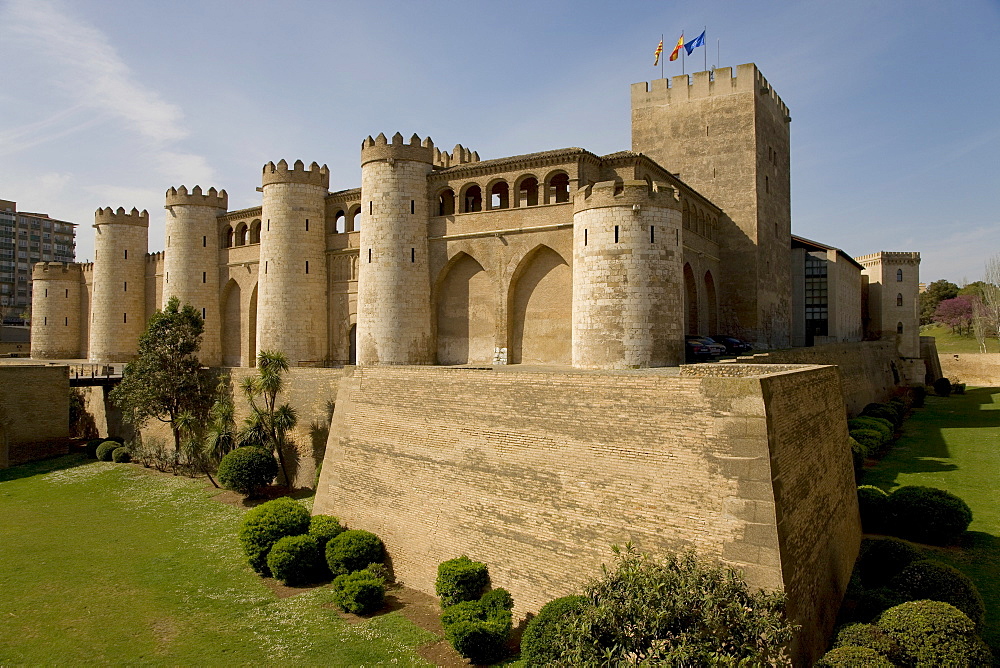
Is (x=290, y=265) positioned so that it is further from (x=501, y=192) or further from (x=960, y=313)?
(x=960, y=313)

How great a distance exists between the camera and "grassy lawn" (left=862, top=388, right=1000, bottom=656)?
13.0 m

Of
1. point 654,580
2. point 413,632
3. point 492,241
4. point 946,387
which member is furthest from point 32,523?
point 946,387

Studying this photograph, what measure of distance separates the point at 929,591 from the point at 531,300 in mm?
15055

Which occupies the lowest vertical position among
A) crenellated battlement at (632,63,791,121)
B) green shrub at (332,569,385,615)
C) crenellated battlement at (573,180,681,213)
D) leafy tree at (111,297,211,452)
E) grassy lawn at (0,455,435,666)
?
grassy lawn at (0,455,435,666)

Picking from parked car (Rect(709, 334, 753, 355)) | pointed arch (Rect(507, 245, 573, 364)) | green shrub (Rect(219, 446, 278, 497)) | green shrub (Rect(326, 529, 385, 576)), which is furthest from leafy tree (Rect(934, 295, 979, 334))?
green shrub (Rect(326, 529, 385, 576))

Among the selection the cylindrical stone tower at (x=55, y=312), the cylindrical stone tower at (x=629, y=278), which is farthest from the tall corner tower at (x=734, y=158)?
the cylindrical stone tower at (x=55, y=312)

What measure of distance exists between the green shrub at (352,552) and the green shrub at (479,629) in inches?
147

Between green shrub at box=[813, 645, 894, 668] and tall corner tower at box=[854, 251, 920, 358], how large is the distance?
4327 cm

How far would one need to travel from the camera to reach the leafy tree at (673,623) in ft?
25.8

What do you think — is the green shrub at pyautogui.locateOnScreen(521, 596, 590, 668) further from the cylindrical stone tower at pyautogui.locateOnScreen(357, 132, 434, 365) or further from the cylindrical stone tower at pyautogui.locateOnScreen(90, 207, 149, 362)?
the cylindrical stone tower at pyautogui.locateOnScreen(90, 207, 149, 362)

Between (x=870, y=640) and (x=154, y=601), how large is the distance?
13.9 meters

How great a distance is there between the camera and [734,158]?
29797mm

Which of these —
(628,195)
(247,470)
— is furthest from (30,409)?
(628,195)

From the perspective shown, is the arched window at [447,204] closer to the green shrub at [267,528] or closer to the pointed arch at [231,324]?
the pointed arch at [231,324]
